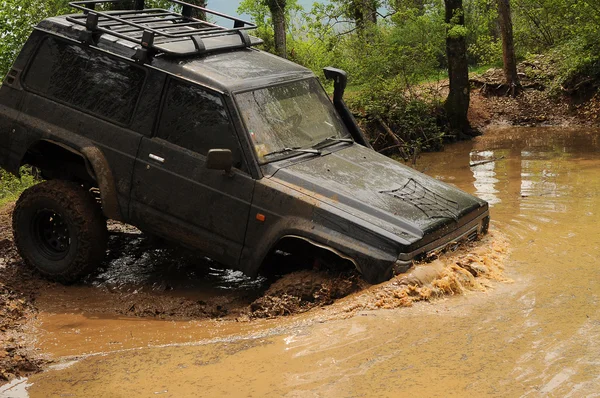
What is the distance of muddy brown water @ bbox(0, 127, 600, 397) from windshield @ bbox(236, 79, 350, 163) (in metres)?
1.53

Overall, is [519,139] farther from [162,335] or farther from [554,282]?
[162,335]

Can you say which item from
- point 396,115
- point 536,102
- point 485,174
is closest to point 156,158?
point 485,174

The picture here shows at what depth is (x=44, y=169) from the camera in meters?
7.73

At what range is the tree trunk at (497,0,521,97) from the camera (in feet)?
58.3

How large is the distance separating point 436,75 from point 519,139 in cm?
212

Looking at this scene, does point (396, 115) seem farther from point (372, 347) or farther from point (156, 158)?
point (372, 347)

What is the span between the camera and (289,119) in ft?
22.8

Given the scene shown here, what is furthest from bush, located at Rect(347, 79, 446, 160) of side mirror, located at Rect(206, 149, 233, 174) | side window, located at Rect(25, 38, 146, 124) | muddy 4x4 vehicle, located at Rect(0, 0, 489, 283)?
side mirror, located at Rect(206, 149, 233, 174)

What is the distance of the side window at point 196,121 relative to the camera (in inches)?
258

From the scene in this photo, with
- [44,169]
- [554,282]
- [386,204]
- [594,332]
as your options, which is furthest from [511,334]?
[44,169]

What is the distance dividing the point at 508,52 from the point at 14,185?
10.9 m

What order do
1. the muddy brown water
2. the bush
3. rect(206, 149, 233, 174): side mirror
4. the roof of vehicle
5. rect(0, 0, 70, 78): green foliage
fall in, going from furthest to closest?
1. rect(0, 0, 70, 78): green foliage
2. the bush
3. the roof of vehicle
4. rect(206, 149, 233, 174): side mirror
5. the muddy brown water

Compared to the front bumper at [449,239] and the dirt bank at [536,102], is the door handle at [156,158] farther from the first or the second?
the dirt bank at [536,102]

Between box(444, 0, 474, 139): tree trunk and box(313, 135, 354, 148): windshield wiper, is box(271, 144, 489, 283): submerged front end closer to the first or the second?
box(313, 135, 354, 148): windshield wiper
